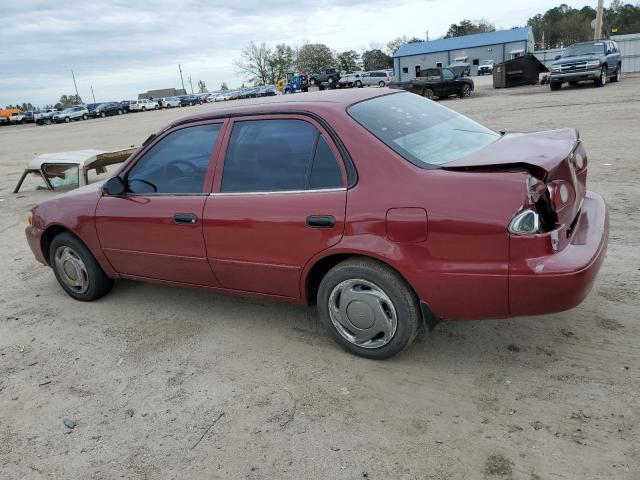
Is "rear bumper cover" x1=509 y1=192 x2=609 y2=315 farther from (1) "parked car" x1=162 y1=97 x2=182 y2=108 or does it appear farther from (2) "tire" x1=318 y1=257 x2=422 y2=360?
(1) "parked car" x1=162 y1=97 x2=182 y2=108

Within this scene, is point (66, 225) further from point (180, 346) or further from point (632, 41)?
point (632, 41)

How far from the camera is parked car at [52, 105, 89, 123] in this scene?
51.8 metres

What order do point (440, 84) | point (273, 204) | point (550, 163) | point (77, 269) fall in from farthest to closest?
point (440, 84) → point (77, 269) → point (273, 204) → point (550, 163)

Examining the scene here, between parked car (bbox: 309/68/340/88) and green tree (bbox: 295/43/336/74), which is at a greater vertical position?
green tree (bbox: 295/43/336/74)

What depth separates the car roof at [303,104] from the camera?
11.5ft

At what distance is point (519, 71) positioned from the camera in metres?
29.2

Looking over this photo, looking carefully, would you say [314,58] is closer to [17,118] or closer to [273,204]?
[17,118]

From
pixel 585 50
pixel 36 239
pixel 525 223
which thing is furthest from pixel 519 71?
pixel 525 223

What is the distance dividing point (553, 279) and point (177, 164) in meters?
2.80

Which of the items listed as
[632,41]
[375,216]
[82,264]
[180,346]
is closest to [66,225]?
[82,264]

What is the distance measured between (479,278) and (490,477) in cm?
99

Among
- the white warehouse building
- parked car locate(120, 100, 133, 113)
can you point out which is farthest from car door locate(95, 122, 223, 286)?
the white warehouse building

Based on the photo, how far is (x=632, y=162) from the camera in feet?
26.7

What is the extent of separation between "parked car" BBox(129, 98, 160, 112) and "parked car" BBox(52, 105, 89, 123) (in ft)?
29.0
